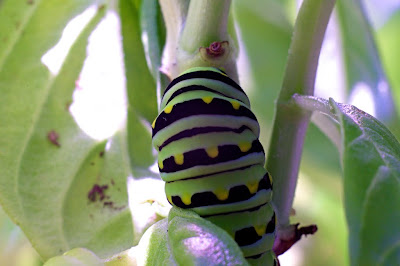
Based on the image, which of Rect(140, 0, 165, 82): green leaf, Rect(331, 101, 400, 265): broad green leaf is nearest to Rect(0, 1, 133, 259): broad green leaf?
Rect(140, 0, 165, 82): green leaf

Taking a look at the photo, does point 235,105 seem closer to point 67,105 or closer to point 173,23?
point 173,23

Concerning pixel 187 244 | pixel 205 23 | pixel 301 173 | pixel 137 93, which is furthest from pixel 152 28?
pixel 301 173

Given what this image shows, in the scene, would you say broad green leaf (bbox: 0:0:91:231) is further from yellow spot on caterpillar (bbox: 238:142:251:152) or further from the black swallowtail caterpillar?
yellow spot on caterpillar (bbox: 238:142:251:152)

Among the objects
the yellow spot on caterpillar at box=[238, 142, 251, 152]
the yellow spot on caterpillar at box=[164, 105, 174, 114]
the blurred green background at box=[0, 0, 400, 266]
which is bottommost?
the blurred green background at box=[0, 0, 400, 266]

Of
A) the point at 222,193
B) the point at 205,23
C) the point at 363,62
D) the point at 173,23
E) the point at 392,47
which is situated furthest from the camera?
the point at 392,47

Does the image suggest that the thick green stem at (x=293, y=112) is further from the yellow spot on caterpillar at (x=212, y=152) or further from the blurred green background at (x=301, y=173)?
the blurred green background at (x=301, y=173)

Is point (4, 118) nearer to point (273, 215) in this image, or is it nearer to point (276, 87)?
point (273, 215)

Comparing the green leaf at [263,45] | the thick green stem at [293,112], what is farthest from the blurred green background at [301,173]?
the thick green stem at [293,112]
